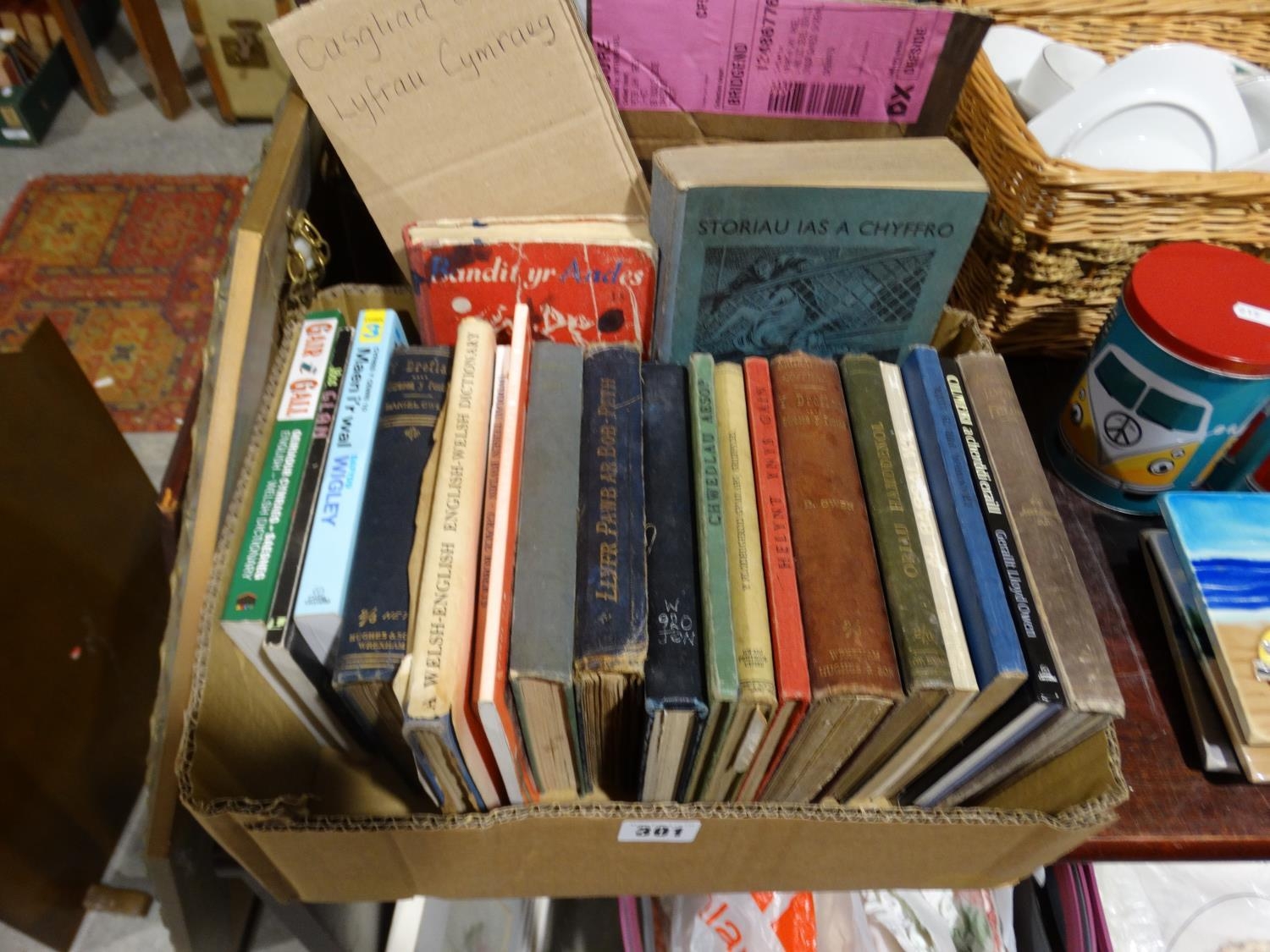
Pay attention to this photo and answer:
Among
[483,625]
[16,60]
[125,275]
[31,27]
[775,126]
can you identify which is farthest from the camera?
[31,27]

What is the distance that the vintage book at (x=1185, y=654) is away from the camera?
21.5 inches

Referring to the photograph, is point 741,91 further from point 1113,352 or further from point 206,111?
point 206,111

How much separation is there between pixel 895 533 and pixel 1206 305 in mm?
276

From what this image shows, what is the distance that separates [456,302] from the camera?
0.61 m

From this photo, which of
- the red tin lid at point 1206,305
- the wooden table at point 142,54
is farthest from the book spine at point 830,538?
the wooden table at point 142,54

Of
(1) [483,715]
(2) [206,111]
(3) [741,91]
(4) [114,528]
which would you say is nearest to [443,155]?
(3) [741,91]

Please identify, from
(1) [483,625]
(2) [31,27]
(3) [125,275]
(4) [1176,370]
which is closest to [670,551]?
(1) [483,625]

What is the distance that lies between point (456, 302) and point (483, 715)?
0.31 metres

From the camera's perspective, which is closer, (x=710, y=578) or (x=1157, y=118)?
(x=710, y=578)

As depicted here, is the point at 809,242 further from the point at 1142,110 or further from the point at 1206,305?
the point at 1142,110

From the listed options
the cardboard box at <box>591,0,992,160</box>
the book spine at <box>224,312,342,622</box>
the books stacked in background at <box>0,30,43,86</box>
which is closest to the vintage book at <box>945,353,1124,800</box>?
the cardboard box at <box>591,0,992,160</box>

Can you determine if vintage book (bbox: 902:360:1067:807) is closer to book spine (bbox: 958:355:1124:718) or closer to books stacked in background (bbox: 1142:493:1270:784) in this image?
book spine (bbox: 958:355:1124:718)

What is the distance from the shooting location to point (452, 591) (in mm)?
464

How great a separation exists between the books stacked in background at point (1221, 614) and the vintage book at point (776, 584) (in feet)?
0.99
